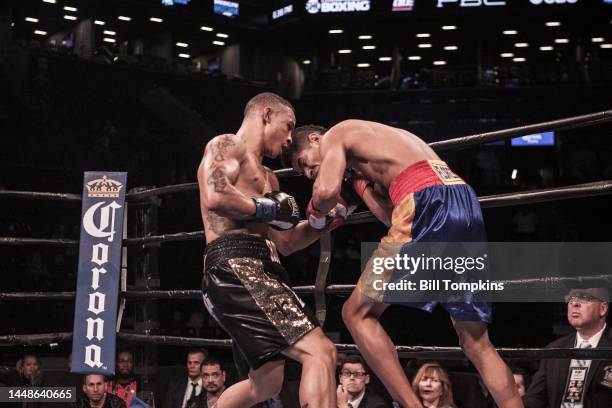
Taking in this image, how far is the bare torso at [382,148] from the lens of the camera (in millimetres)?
2566

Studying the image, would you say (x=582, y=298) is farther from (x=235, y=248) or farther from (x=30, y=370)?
(x=30, y=370)

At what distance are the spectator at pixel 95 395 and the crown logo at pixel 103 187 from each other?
1.01 meters

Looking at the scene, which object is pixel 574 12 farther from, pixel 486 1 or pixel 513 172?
pixel 513 172

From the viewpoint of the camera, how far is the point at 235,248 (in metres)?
2.64

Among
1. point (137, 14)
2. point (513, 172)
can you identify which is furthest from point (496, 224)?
point (137, 14)

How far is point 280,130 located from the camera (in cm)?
284

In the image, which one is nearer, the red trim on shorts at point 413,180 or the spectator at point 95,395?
the red trim on shorts at point 413,180

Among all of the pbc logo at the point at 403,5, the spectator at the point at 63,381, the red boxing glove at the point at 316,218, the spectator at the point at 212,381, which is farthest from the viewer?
the pbc logo at the point at 403,5

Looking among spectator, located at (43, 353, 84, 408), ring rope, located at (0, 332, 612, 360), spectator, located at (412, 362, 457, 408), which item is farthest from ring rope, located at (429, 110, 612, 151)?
spectator, located at (43, 353, 84, 408)

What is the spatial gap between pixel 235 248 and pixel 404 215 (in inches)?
23.2

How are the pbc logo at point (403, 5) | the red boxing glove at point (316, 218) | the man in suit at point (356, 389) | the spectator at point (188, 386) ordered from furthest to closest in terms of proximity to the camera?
the pbc logo at point (403, 5) → the spectator at point (188, 386) → the man in suit at point (356, 389) → the red boxing glove at point (316, 218)

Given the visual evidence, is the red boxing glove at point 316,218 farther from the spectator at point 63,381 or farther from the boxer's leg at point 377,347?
the spectator at point 63,381

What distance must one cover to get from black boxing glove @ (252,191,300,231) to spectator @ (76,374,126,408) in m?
2.11

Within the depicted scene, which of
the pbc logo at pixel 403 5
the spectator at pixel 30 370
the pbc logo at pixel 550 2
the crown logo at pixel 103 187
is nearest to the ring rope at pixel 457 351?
Result: the crown logo at pixel 103 187
